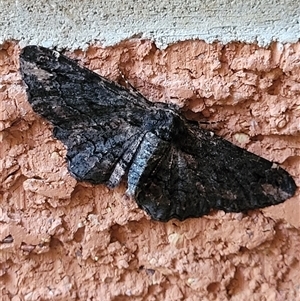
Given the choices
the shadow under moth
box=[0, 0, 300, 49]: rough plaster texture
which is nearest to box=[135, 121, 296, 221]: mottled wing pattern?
the shadow under moth

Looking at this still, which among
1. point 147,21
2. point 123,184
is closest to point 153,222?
point 123,184

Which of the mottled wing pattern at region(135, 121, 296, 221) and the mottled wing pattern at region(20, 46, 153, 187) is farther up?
the mottled wing pattern at region(20, 46, 153, 187)

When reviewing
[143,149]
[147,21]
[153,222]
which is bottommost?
[153,222]

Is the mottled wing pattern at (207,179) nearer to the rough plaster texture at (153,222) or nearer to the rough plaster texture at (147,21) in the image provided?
the rough plaster texture at (153,222)

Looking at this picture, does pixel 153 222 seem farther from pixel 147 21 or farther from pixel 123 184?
pixel 147 21

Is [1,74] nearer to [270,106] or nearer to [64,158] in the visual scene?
[64,158]

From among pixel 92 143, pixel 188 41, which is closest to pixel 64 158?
pixel 92 143

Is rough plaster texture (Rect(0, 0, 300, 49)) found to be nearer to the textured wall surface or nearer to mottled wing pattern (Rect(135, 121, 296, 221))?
the textured wall surface
